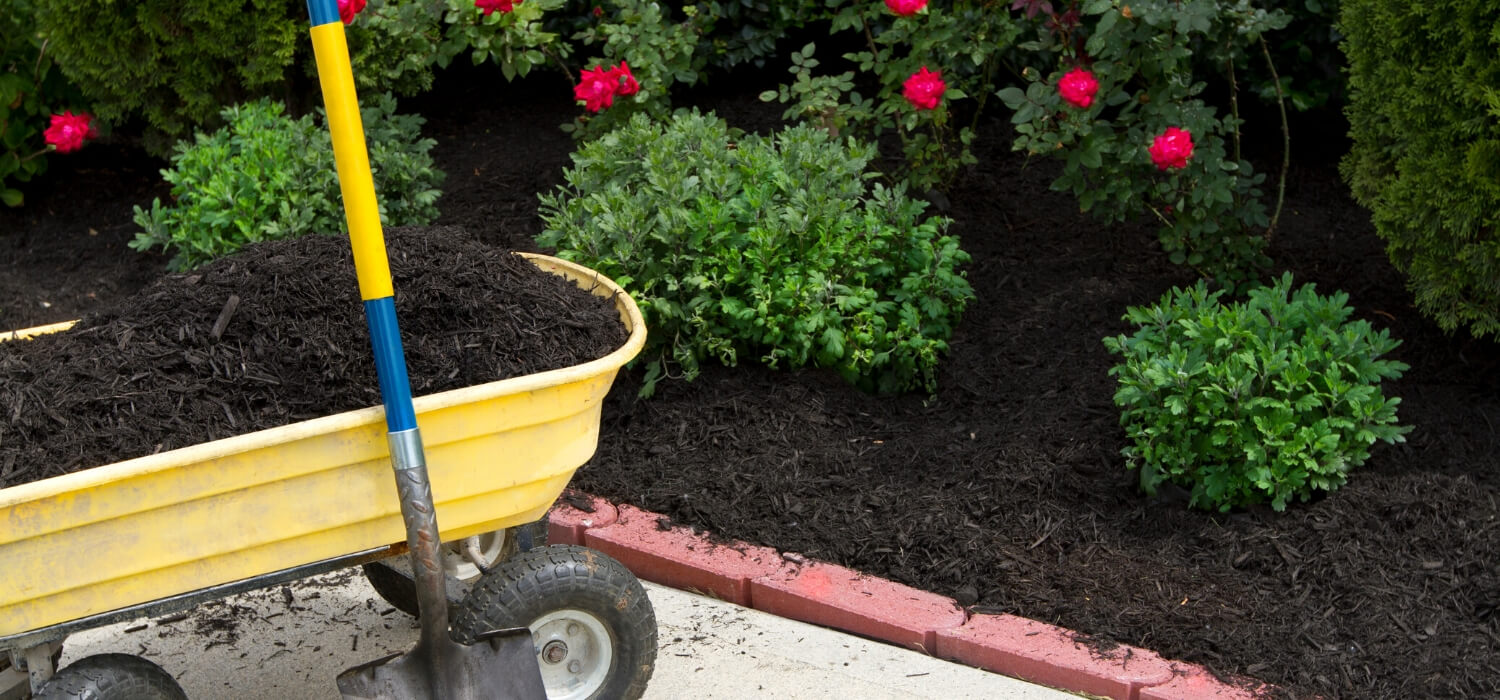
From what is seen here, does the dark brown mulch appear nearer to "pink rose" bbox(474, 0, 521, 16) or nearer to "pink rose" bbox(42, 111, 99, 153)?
"pink rose" bbox(474, 0, 521, 16)

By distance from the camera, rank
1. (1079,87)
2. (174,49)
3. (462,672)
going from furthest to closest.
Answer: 1. (174,49)
2. (1079,87)
3. (462,672)

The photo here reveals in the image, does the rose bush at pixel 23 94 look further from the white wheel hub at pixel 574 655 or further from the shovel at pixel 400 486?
the white wheel hub at pixel 574 655

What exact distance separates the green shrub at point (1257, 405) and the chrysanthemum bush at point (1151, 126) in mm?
693

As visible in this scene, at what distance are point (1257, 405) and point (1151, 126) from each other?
3.93 ft

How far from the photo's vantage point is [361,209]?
7.22 ft

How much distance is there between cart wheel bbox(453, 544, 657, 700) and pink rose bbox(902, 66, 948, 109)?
207 centimetres

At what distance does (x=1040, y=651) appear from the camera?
2807mm

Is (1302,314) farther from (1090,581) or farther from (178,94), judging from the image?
(178,94)

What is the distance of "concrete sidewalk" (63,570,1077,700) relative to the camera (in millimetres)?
2832

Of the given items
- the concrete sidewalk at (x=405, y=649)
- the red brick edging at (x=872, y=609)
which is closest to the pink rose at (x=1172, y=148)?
the red brick edging at (x=872, y=609)

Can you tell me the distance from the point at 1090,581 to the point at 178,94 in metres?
4.10

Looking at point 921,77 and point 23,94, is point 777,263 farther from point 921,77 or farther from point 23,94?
point 23,94

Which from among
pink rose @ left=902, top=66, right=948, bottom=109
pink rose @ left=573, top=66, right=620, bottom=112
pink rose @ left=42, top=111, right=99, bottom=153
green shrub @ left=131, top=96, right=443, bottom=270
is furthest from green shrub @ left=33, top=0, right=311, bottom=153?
pink rose @ left=902, top=66, right=948, bottom=109

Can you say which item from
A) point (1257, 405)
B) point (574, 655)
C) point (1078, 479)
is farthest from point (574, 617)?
point (1257, 405)
